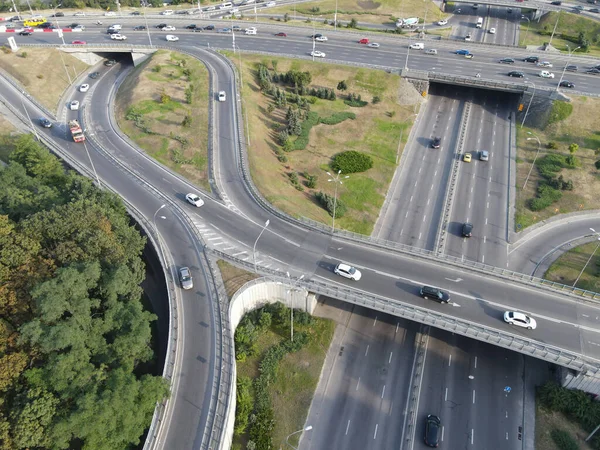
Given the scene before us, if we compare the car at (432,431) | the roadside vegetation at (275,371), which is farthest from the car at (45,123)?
the car at (432,431)

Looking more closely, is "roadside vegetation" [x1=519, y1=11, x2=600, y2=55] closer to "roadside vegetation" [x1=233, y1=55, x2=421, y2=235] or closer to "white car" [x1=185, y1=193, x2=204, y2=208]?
"roadside vegetation" [x1=233, y1=55, x2=421, y2=235]

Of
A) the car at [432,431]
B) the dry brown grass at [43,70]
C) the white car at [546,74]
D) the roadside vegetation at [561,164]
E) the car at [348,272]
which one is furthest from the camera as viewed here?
the white car at [546,74]

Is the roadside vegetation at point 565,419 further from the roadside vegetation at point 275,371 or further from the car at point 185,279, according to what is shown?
the car at point 185,279

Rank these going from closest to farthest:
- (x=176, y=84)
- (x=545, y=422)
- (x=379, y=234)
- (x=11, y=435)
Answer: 1. (x=11, y=435)
2. (x=545, y=422)
3. (x=379, y=234)
4. (x=176, y=84)

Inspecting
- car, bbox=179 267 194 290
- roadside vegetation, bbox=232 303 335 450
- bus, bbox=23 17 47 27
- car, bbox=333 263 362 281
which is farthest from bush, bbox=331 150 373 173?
bus, bbox=23 17 47 27

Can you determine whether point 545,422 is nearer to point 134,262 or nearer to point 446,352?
point 446,352

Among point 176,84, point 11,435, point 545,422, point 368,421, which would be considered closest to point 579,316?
point 545,422
